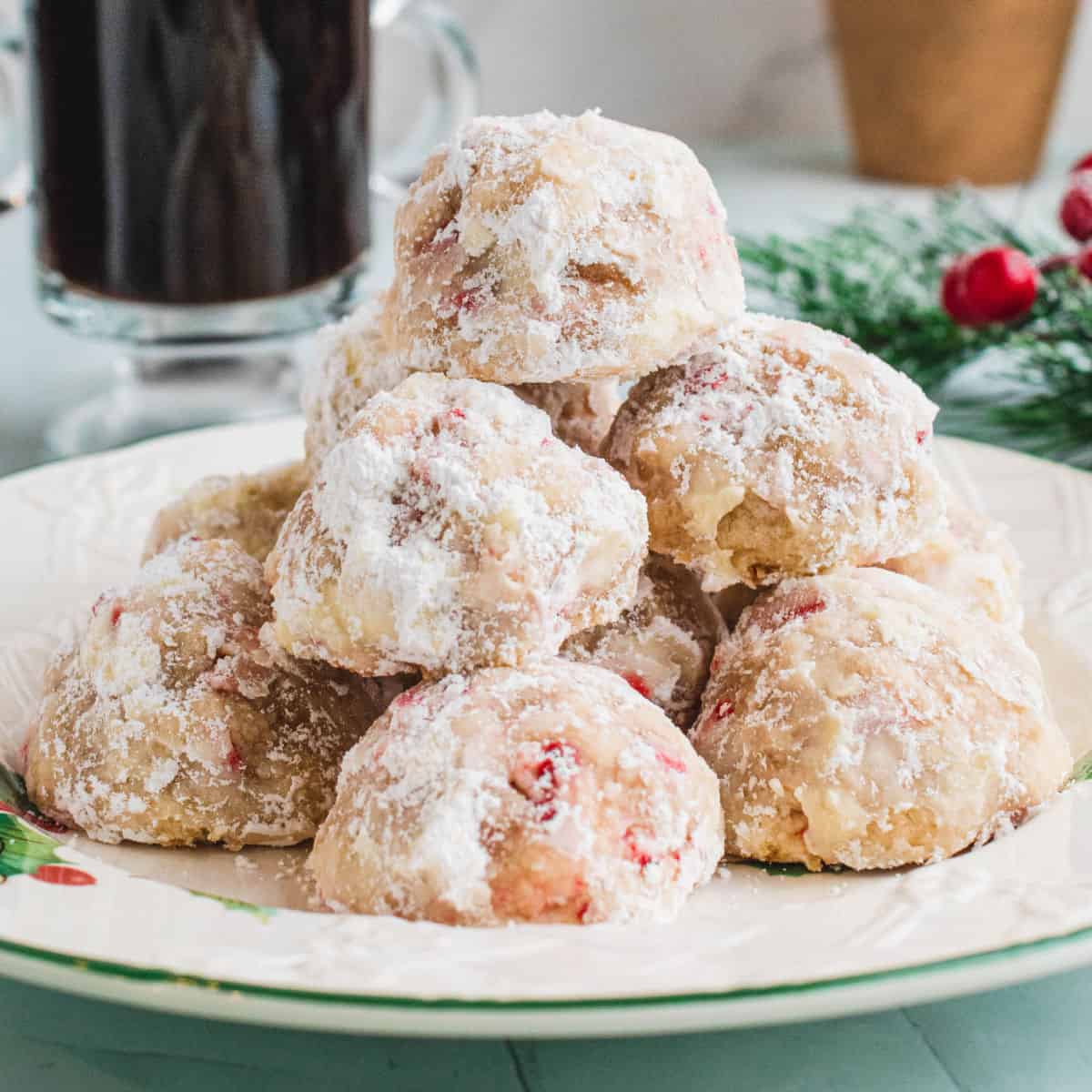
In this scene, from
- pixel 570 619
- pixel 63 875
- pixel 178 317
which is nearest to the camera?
pixel 63 875

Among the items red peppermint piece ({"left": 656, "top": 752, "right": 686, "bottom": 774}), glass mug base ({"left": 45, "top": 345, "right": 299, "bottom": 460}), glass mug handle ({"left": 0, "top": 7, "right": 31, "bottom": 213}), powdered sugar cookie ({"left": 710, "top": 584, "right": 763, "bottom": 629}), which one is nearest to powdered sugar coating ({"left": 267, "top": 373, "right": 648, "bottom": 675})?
red peppermint piece ({"left": 656, "top": 752, "right": 686, "bottom": 774})

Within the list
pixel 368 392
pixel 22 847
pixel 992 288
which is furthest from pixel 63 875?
pixel 992 288

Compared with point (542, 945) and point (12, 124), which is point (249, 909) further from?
point (12, 124)

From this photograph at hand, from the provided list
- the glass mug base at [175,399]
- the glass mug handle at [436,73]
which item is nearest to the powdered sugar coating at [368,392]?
the glass mug base at [175,399]

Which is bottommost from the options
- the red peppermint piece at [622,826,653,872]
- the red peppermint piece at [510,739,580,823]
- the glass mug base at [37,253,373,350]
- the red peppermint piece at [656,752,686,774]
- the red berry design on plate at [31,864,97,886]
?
the glass mug base at [37,253,373,350]

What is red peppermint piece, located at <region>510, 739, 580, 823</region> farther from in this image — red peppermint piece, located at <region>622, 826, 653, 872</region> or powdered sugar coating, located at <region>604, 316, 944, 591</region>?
powdered sugar coating, located at <region>604, 316, 944, 591</region>

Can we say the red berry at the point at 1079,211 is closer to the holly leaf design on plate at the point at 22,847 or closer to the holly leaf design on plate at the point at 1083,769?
the holly leaf design on plate at the point at 1083,769
